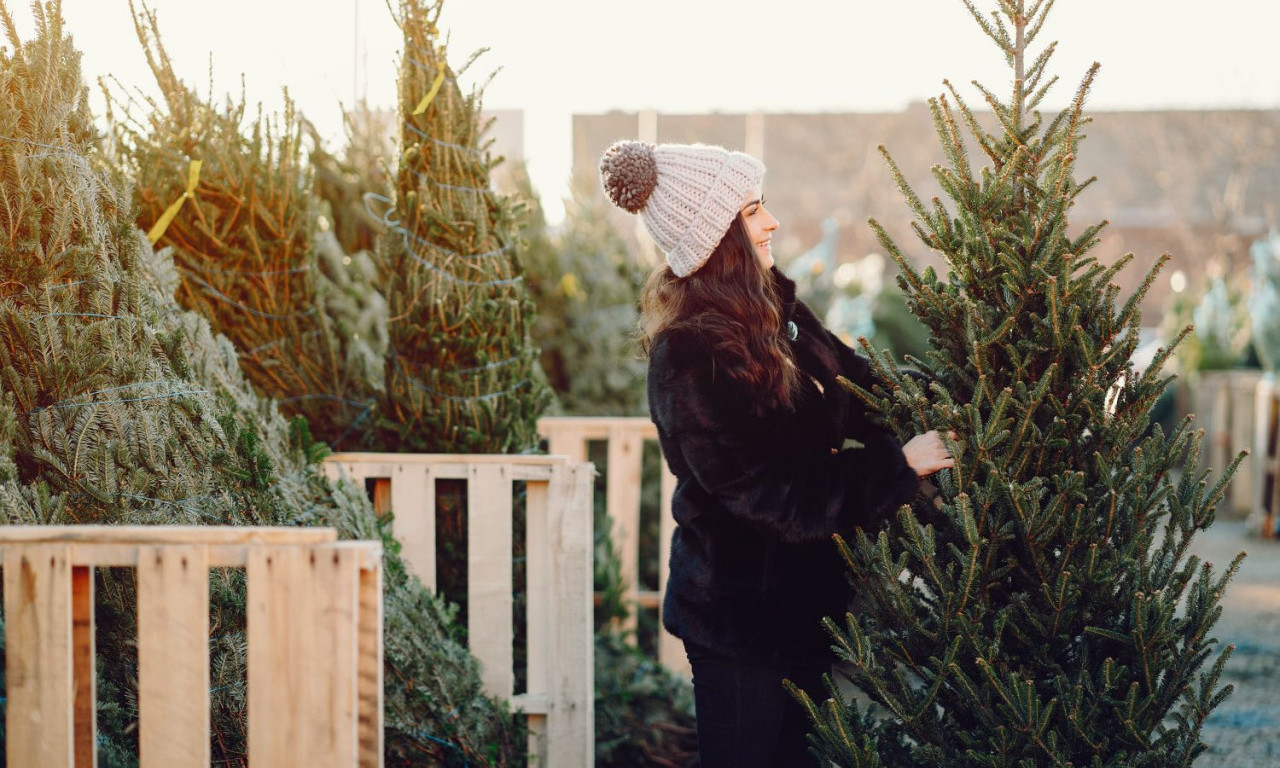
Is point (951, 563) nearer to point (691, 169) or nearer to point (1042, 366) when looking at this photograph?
point (1042, 366)

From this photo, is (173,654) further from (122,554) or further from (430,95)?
(430,95)

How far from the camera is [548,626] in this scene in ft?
12.3

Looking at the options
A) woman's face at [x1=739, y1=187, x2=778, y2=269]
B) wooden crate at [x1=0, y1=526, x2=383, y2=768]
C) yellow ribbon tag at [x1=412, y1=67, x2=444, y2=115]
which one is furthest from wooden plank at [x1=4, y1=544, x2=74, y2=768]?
yellow ribbon tag at [x1=412, y1=67, x2=444, y2=115]

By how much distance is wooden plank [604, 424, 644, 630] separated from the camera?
5.12 meters

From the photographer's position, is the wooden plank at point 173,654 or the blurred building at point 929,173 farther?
the blurred building at point 929,173

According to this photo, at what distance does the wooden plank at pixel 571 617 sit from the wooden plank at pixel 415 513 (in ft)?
1.28

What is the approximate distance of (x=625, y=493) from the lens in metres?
5.22

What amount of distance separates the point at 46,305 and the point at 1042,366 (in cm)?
217

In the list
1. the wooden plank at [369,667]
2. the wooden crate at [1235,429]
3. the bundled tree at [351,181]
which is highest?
the bundled tree at [351,181]

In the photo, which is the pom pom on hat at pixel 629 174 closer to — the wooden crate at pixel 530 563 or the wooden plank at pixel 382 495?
the wooden crate at pixel 530 563

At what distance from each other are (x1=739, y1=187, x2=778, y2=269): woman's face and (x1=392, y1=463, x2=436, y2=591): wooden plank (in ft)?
4.58

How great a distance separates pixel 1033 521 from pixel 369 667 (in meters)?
1.35

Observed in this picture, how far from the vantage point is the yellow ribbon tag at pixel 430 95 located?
154 inches

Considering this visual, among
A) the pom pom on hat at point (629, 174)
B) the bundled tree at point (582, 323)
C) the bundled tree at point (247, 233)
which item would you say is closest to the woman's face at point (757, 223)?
the pom pom on hat at point (629, 174)
